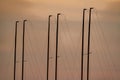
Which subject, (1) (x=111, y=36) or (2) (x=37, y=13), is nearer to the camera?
(1) (x=111, y=36)

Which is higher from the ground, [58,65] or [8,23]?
[8,23]

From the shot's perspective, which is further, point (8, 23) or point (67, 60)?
point (8, 23)

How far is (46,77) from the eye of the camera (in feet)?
6.70

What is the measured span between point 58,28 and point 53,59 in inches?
8.9

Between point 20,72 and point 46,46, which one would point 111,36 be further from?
point 20,72

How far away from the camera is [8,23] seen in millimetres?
2143

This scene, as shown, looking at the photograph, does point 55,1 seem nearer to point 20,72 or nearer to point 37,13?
point 37,13

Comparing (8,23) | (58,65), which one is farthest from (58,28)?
(8,23)

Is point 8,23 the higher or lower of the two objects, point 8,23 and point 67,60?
the higher

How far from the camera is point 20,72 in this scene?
2.12m

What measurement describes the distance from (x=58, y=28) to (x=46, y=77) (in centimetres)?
36

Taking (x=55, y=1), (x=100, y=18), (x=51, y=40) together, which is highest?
(x=55, y=1)

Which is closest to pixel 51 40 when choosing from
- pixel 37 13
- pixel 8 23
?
pixel 37 13

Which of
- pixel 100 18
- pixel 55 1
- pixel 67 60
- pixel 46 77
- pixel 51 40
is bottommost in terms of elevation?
pixel 46 77
